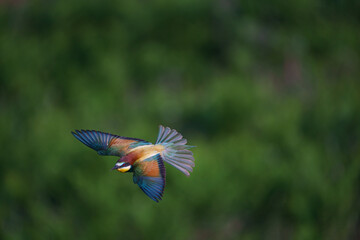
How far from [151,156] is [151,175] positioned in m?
0.02

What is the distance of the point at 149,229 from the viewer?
6012mm

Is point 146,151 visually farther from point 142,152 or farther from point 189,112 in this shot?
point 189,112

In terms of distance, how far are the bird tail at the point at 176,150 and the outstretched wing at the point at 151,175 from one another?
0.01 meters

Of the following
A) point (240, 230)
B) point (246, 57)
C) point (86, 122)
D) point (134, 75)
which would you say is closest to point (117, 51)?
point (134, 75)

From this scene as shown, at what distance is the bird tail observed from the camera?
47 centimetres

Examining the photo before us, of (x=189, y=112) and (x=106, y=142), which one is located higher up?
(x=189, y=112)

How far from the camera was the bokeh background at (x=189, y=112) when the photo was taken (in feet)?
21.4

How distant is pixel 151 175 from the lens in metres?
0.51

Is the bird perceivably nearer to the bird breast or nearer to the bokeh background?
the bird breast

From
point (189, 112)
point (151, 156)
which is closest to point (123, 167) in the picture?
point (151, 156)

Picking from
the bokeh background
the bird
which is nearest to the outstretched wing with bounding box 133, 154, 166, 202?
the bird

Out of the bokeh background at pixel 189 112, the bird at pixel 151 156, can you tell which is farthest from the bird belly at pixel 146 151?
the bokeh background at pixel 189 112

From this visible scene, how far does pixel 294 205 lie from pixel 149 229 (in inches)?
81.2

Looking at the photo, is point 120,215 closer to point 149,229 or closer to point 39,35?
point 149,229
